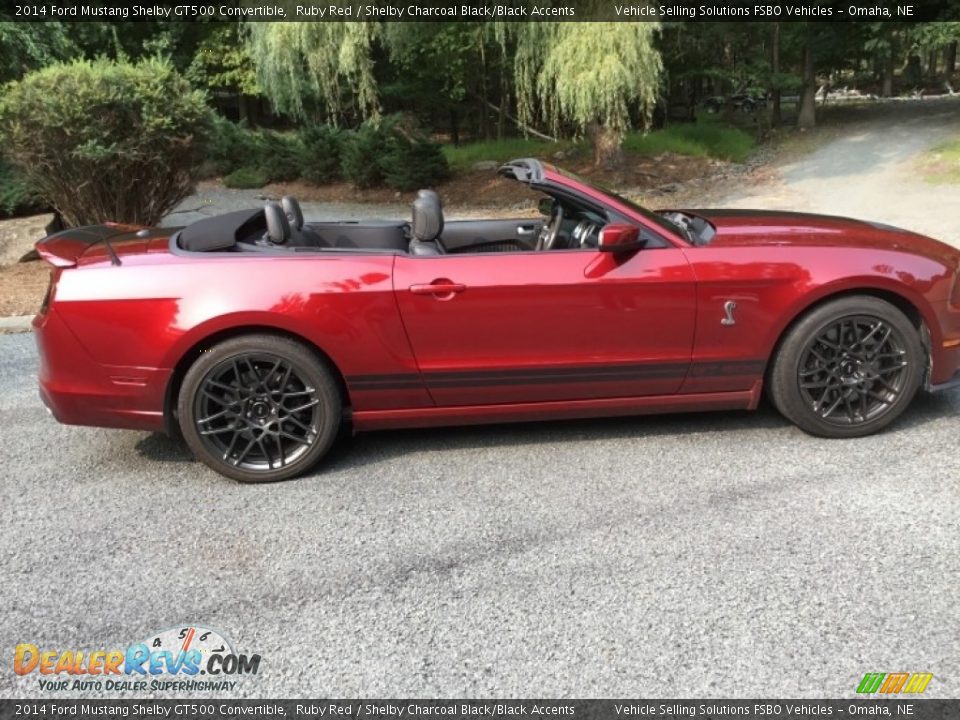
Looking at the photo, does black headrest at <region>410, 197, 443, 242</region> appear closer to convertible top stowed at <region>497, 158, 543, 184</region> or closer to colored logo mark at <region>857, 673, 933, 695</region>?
convertible top stowed at <region>497, 158, 543, 184</region>

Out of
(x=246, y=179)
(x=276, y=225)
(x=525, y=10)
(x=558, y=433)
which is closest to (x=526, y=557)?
(x=558, y=433)

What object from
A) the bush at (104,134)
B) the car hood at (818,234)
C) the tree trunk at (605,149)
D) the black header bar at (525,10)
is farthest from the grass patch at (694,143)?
the car hood at (818,234)

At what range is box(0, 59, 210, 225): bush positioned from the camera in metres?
8.19

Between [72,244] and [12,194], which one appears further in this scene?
[12,194]

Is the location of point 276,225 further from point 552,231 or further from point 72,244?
point 552,231

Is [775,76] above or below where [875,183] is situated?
above

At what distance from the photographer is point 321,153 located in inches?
750

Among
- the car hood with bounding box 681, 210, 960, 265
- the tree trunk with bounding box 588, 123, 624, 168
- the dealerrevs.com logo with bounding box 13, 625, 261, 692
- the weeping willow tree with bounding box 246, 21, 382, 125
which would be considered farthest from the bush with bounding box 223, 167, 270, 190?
the dealerrevs.com logo with bounding box 13, 625, 261, 692

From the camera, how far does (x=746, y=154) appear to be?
19594 millimetres

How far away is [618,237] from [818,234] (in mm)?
1168

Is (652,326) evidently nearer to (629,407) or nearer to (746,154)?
(629,407)

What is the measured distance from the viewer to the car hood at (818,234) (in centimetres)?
390

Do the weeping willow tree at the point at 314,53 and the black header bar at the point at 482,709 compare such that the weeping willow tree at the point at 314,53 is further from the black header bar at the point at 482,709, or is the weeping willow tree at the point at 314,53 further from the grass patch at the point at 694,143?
the black header bar at the point at 482,709

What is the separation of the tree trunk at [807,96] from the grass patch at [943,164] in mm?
6855
